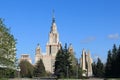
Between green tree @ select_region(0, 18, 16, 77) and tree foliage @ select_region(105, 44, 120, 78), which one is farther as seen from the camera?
tree foliage @ select_region(105, 44, 120, 78)

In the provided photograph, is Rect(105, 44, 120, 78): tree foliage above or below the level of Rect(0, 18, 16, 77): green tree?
above

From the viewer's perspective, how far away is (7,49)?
41.8 meters

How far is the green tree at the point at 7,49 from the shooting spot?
4150 cm

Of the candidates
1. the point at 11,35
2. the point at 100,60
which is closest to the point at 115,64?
the point at 100,60

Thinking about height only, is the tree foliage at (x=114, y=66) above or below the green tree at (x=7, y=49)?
above

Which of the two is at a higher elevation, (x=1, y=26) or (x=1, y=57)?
(x=1, y=26)

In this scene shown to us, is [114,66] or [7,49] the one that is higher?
[114,66]

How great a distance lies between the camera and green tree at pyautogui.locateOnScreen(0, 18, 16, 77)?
136 feet

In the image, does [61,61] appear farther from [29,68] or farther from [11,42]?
[11,42]

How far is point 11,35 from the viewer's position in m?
43.4

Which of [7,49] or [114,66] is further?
[114,66]

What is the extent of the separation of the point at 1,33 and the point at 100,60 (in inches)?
5974

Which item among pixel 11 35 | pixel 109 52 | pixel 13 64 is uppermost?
pixel 109 52

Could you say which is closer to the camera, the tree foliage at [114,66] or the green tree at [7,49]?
the green tree at [7,49]
